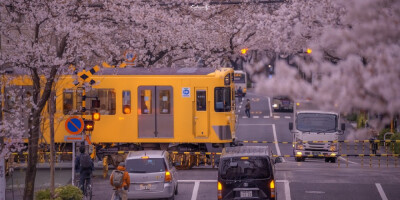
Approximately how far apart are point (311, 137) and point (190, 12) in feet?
29.3

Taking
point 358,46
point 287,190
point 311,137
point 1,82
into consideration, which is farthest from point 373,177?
point 358,46

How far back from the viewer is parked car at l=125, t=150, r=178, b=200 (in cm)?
1931

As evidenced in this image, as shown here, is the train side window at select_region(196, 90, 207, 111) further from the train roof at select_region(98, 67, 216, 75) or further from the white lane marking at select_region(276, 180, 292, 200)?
the white lane marking at select_region(276, 180, 292, 200)

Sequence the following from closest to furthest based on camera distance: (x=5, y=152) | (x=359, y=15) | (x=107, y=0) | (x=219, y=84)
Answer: (x=359, y=15) → (x=5, y=152) → (x=107, y=0) → (x=219, y=84)

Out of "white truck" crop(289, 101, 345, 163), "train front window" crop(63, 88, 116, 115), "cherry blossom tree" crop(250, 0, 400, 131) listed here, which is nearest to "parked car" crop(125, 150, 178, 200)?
"train front window" crop(63, 88, 116, 115)

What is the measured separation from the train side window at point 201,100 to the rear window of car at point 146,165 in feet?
24.7

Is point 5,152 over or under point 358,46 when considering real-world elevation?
under

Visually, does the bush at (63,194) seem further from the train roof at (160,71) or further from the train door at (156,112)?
the train roof at (160,71)

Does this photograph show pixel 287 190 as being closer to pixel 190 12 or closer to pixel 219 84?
pixel 219 84

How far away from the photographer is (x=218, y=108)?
26.9 metres

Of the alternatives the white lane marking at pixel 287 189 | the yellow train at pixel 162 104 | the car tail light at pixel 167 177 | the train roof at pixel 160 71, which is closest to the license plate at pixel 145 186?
the car tail light at pixel 167 177

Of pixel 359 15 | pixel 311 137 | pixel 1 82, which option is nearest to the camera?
pixel 359 15

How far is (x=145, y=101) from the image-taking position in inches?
1062

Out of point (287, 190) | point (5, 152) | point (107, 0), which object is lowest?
point (287, 190)
